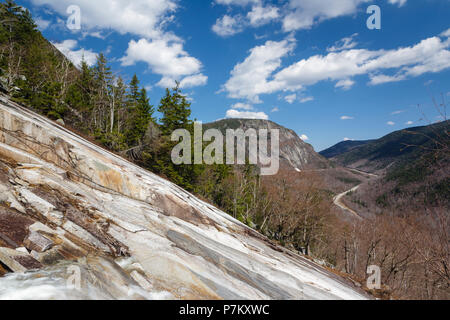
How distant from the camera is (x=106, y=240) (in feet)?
16.3

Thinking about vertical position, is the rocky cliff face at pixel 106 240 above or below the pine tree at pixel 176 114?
below

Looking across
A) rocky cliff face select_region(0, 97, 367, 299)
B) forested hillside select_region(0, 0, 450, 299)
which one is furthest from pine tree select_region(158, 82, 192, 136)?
rocky cliff face select_region(0, 97, 367, 299)

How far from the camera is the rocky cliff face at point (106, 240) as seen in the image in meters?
3.76

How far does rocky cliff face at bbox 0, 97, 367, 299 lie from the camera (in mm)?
3756

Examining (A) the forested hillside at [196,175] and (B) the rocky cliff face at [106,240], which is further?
(A) the forested hillside at [196,175]

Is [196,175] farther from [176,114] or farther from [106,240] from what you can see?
[106,240]

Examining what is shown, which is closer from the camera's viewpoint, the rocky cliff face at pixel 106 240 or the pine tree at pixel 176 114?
the rocky cliff face at pixel 106 240

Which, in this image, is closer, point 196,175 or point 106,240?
point 106,240

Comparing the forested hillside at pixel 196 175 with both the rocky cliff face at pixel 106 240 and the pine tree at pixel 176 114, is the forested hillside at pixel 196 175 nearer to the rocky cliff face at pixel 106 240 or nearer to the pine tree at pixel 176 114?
the pine tree at pixel 176 114

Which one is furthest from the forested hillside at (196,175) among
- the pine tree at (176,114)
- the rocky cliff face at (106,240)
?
the rocky cliff face at (106,240)

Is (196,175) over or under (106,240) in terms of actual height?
over

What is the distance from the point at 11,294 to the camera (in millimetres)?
3016

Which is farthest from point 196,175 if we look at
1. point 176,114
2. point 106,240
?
point 106,240

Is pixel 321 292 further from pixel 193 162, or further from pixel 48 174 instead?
pixel 193 162
